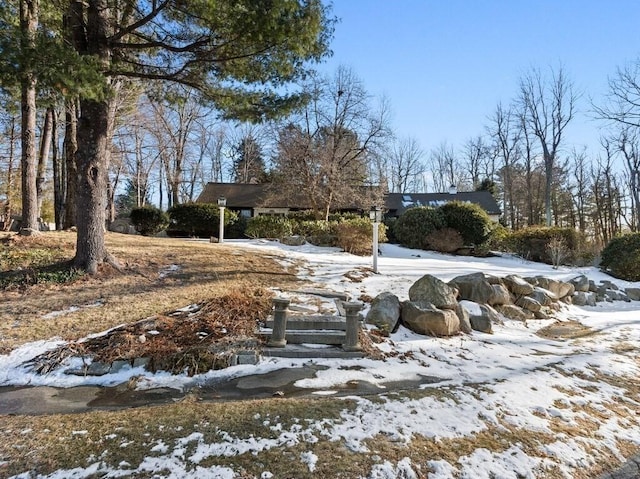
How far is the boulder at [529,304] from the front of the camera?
7.80 m

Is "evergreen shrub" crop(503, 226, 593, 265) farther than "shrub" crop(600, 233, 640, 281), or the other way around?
"evergreen shrub" crop(503, 226, 593, 265)

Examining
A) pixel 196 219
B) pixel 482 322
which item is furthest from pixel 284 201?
pixel 482 322

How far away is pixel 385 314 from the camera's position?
19.0 feet

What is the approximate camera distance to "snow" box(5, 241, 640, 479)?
2639 mm

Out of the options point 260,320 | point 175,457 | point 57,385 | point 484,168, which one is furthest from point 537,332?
point 484,168

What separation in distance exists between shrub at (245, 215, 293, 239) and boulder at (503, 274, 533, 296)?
8244mm

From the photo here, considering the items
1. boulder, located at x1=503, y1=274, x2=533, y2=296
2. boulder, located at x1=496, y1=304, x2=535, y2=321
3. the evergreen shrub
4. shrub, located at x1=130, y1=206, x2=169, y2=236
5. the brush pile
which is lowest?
boulder, located at x1=496, y1=304, x2=535, y2=321

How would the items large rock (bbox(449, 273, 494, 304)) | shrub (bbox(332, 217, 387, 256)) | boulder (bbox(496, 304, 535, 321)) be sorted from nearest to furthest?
large rock (bbox(449, 273, 494, 304))
boulder (bbox(496, 304, 535, 321))
shrub (bbox(332, 217, 387, 256))

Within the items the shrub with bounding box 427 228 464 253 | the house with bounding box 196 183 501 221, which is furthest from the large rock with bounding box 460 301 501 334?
the house with bounding box 196 183 501 221

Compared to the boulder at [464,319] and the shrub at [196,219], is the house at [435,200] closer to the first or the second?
the shrub at [196,219]

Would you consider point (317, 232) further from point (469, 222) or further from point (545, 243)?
point (545, 243)

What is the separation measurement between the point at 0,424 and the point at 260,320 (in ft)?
9.97

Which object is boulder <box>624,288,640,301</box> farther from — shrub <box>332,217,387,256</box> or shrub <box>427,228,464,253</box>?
shrub <box>332,217,387,256</box>

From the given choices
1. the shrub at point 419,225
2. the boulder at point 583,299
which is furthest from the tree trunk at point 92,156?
the shrub at point 419,225
